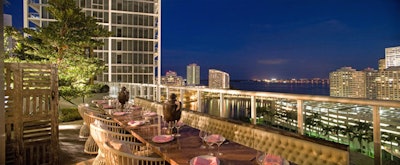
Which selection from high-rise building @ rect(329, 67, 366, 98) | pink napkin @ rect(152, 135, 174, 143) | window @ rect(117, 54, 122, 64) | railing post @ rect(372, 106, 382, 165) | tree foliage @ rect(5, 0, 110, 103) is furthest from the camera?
window @ rect(117, 54, 122, 64)

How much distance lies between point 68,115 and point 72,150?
4.21 m

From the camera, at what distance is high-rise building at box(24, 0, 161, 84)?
2116cm

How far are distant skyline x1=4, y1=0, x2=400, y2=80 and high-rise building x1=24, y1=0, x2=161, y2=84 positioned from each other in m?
22.4

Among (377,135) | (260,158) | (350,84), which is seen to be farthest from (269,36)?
(260,158)

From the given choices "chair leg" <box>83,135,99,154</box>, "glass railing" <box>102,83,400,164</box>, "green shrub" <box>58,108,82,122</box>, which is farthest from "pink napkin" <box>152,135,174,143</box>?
"green shrub" <box>58,108,82,122</box>

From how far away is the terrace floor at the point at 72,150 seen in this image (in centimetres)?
390

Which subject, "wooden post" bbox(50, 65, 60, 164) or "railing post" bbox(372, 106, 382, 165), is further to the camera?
"wooden post" bbox(50, 65, 60, 164)

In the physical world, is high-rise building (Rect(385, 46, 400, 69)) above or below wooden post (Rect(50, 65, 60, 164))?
above

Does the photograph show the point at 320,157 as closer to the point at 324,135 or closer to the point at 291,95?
the point at 324,135

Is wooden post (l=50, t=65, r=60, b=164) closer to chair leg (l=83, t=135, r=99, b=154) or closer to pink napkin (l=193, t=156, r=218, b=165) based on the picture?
chair leg (l=83, t=135, r=99, b=154)

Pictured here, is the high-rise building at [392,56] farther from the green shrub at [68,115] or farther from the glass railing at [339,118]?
the green shrub at [68,115]

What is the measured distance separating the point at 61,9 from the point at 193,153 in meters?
6.71

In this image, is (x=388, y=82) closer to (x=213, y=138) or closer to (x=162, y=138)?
(x=213, y=138)

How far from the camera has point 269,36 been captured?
64188 millimetres
